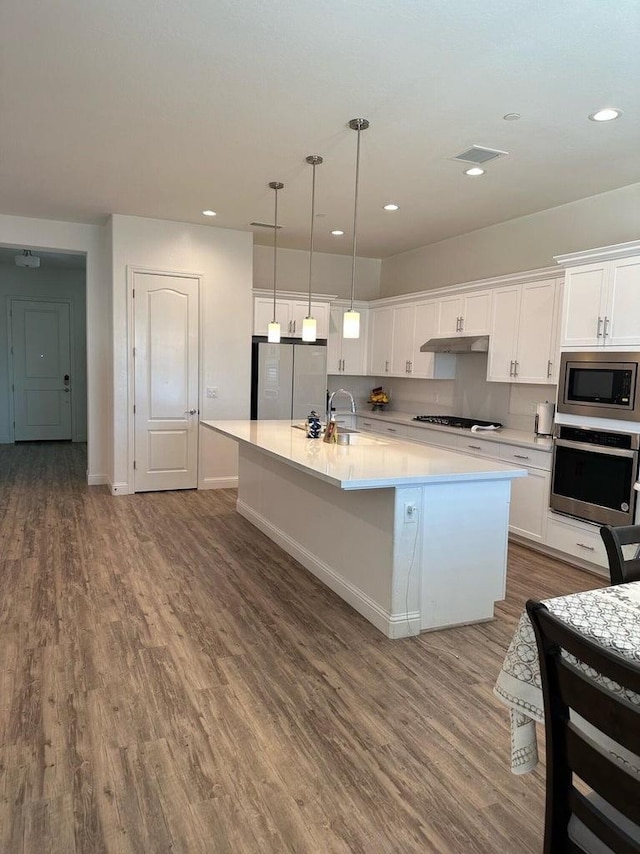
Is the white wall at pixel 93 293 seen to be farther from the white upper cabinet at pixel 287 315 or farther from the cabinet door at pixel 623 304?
the cabinet door at pixel 623 304

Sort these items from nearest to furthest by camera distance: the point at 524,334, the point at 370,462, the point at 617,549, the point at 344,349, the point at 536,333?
the point at 617,549 → the point at 370,462 → the point at 536,333 → the point at 524,334 → the point at 344,349

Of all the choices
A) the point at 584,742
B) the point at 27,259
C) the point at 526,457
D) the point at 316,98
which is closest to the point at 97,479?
the point at 27,259

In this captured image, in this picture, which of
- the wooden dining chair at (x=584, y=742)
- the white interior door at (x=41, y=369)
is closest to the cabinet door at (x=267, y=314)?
the white interior door at (x=41, y=369)

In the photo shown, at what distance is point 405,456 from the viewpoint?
354 cm

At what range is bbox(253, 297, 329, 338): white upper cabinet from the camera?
21.4 feet

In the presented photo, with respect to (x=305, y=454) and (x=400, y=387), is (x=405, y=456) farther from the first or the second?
(x=400, y=387)

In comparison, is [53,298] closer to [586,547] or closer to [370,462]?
[370,462]

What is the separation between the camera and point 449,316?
231 inches

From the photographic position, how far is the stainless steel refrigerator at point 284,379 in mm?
6543

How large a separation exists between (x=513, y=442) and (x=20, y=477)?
563 cm

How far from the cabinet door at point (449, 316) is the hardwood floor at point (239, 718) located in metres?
2.76

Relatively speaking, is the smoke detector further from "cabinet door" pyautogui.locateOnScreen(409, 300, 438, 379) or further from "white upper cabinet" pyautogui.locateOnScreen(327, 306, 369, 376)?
"cabinet door" pyautogui.locateOnScreen(409, 300, 438, 379)

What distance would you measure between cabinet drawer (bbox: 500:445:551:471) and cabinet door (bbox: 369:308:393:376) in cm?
247

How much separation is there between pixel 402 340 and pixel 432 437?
1.50 metres
